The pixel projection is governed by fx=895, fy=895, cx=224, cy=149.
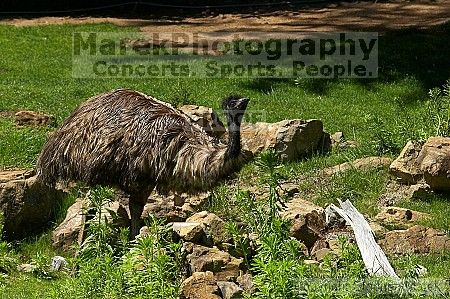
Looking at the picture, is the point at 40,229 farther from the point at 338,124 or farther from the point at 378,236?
the point at 338,124

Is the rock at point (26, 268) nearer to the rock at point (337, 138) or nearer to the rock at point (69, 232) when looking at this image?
the rock at point (69, 232)

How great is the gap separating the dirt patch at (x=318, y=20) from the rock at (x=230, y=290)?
12197 millimetres

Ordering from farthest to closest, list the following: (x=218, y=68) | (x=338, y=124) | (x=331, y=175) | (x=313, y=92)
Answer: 1. (x=218, y=68)
2. (x=313, y=92)
3. (x=338, y=124)
4. (x=331, y=175)

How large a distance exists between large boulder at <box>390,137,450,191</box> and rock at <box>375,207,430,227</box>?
515mm

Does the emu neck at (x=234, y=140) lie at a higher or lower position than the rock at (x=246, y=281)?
higher

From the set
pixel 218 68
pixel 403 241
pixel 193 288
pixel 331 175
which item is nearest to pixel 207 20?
pixel 218 68

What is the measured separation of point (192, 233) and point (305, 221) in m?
1.03

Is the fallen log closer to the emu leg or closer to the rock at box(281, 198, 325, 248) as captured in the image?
the rock at box(281, 198, 325, 248)

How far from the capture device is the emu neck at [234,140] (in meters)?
7.03

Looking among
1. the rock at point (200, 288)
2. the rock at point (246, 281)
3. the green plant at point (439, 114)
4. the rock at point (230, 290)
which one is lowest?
the rock at point (246, 281)

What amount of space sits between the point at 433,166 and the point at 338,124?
Answer: 4.09m

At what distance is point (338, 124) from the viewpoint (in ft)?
41.6

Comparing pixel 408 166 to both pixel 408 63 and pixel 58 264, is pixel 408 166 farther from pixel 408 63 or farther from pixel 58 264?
pixel 408 63

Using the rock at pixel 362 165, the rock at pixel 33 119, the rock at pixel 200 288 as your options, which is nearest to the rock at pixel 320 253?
the rock at pixel 200 288
